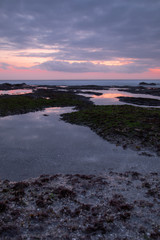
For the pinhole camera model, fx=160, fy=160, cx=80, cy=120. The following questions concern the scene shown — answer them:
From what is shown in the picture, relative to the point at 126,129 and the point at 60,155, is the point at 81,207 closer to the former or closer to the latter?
the point at 60,155

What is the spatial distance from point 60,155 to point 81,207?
831 centimetres

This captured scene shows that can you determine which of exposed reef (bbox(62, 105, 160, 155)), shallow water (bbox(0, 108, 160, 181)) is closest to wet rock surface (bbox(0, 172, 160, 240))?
shallow water (bbox(0, 108, 160, 181))

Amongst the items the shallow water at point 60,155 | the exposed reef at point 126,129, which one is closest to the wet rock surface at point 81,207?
the shallow water at point 60,155

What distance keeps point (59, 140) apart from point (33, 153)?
4.96 metres

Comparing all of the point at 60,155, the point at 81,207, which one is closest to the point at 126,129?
the point at 60,155

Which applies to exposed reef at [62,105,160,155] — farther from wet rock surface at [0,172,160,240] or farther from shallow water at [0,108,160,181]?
wet rock surface at [0,172,160,240]

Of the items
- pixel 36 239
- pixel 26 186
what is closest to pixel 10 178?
pixel 26 186

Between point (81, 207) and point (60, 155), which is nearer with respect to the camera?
point (81, 207)

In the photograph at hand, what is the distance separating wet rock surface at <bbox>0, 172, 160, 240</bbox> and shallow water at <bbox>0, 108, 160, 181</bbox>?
1552 mm

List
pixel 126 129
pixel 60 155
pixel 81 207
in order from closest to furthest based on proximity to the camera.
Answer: pixel 81 207 → pixel 60 155 → pixel 126 129

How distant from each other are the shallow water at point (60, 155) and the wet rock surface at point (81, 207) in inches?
61.1

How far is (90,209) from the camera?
978 centimetres

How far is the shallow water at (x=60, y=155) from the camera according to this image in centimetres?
1495

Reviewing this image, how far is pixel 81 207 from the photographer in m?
9.92
